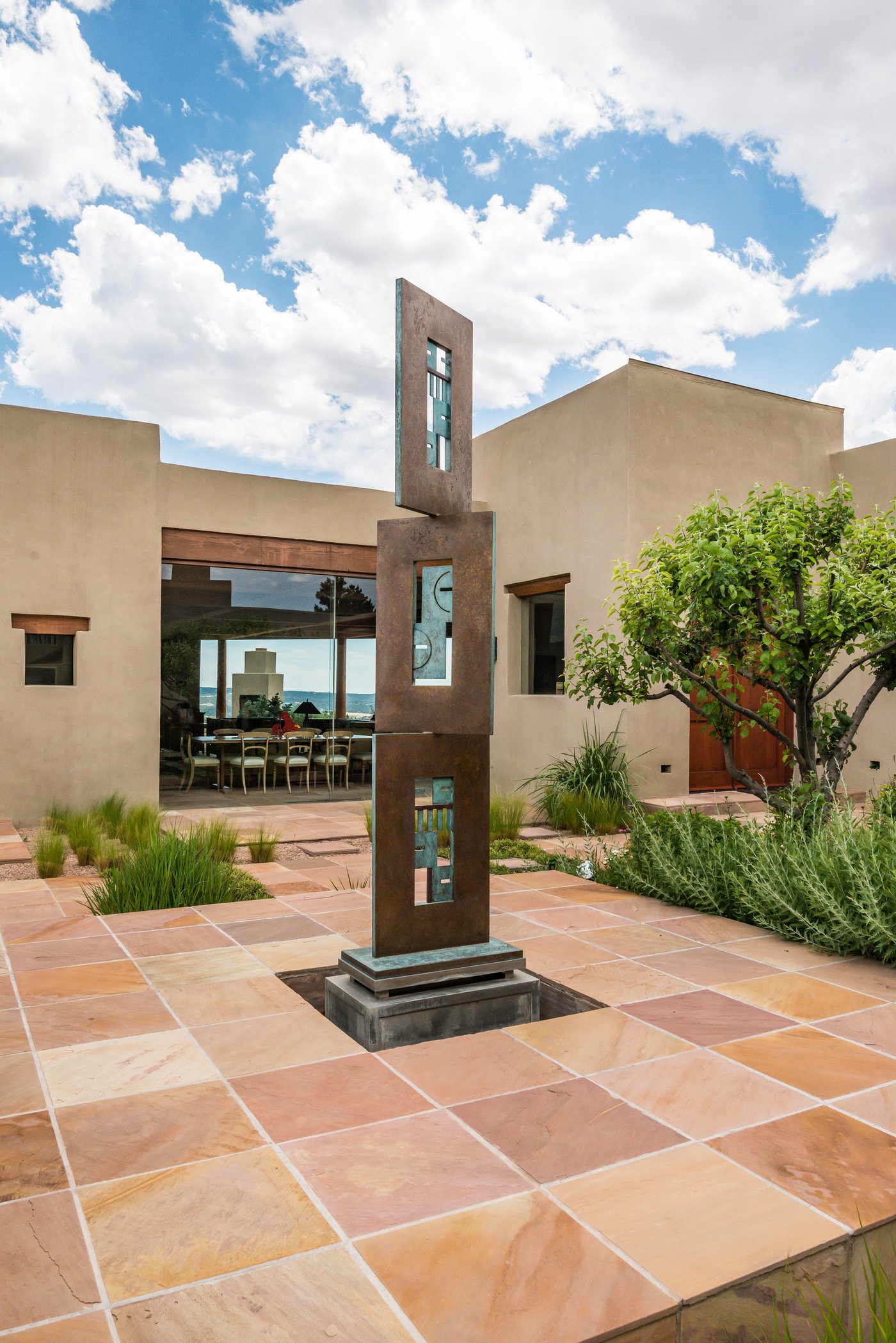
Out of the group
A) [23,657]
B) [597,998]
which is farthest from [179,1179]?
[23,657]

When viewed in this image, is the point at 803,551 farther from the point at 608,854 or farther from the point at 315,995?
the point at 315,995

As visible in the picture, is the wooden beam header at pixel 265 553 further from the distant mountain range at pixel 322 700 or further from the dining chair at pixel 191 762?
the dining chair at pixel 191 762

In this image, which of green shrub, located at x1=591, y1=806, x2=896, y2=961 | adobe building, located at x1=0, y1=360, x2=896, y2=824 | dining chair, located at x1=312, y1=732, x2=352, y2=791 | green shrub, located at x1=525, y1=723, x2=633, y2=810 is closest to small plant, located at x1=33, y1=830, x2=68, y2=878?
adobe building, located at x1=0, y1=360, x2=896, y2=824

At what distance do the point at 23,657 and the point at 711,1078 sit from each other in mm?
7323

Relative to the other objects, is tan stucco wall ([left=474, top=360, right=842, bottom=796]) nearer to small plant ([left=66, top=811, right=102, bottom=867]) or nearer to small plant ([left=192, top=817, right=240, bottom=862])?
small plant ([left=192, top=817, right=240, bottom=862])

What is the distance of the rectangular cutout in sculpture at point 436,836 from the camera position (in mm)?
3119

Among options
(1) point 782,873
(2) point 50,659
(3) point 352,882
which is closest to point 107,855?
(3) point 352,882

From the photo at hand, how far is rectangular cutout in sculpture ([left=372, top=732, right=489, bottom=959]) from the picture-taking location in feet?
9.93

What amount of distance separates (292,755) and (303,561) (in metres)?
2.28

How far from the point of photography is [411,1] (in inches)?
282

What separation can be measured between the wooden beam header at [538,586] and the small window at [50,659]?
15.7 ft

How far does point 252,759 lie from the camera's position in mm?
10133

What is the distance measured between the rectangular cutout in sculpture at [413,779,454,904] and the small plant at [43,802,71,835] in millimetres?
4698

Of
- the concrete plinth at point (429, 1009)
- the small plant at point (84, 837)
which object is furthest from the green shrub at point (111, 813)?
the concrete plinth at point (429, 1009)
